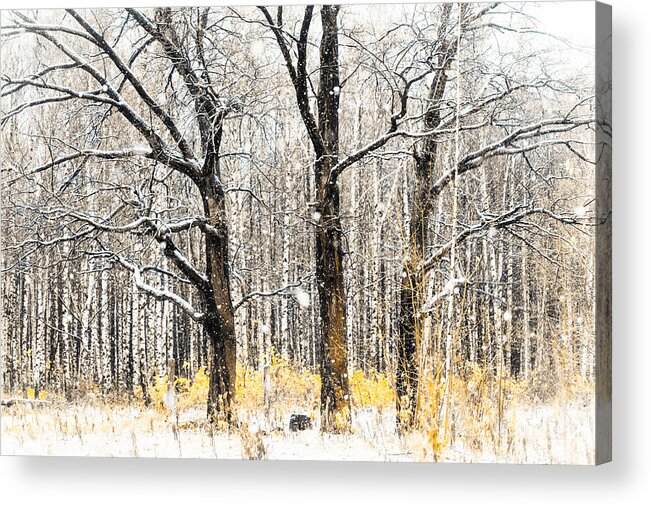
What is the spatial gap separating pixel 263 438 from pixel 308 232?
4.40 feet

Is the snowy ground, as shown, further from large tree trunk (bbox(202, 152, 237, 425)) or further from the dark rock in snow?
large tree trunk (bbox(202, 152, 237, 425))

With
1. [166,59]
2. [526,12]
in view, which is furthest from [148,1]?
[526,12]

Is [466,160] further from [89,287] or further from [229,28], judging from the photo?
[89,287]

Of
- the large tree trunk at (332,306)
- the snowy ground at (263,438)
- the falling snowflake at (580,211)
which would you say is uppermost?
the falling snowflake at (580,211)

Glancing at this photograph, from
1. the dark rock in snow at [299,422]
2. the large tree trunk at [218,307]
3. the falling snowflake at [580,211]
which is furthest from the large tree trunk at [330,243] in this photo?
the falling snowflake at [580,211]

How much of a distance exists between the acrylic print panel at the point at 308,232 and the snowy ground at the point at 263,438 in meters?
0.01

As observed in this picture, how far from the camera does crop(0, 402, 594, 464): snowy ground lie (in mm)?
6977

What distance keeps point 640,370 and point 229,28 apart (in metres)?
3.33

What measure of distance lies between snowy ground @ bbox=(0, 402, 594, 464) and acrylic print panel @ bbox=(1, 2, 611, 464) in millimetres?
13

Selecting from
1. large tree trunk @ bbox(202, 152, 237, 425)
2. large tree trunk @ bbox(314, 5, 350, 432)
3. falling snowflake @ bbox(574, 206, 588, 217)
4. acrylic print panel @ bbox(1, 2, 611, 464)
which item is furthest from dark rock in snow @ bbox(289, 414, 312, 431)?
falling snowflake @ bbox(574, 206, 588, 217)

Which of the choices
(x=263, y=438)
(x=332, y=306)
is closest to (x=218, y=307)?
(x=332, y=306)

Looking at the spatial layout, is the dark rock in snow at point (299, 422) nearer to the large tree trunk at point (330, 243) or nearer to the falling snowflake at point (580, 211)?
the large tree trunk at point (330, 243)

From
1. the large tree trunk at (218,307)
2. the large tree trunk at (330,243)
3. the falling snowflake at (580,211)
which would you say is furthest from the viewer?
the large tree trunk at (218,307)

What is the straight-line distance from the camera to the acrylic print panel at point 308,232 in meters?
7.00
